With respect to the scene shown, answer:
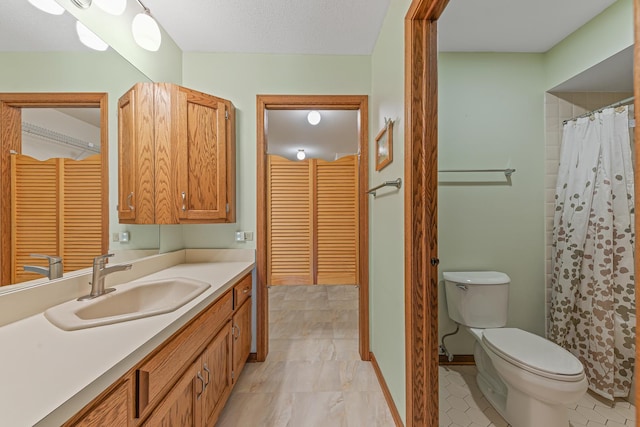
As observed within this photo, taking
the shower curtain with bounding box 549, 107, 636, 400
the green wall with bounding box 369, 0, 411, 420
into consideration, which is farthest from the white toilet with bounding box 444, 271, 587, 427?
the green wall with bounding box 369, 0, 411, 420

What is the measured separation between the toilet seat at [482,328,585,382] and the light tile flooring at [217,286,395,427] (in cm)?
74

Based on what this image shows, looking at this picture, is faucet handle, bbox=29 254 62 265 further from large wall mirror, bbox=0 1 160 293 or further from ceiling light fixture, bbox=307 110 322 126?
ceiling light fixture, bbox=307 110 322 126

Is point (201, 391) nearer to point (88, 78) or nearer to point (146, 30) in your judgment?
point (88, 78)

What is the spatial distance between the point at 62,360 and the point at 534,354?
6.41 feet

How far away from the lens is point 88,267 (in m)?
1.17

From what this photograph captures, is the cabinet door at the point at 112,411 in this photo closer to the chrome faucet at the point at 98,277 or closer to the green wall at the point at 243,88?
the chrome faucet at the point at 98,277

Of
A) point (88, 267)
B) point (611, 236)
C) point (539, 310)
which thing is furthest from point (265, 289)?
point (611, 236)

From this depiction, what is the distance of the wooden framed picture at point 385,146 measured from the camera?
57.9 inches

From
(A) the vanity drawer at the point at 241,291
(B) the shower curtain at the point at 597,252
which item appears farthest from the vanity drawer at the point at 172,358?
(B) the shower curtain at the point at 597,252

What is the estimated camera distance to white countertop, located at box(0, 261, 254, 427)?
1.59 ft

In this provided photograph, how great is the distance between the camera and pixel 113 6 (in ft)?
4.58

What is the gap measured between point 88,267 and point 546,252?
2.91 metres

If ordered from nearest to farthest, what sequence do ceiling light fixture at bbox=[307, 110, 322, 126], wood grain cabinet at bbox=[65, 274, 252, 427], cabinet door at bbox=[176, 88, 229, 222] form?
wood grain cabinet at bbox=[65, 274, 252, 427] < cabinet door at bbox=[176, 88, 229, 222] < ceiling light fixture at bbox=[307, 110, 322, 126]

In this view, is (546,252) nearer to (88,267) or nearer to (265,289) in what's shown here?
(265,289)
